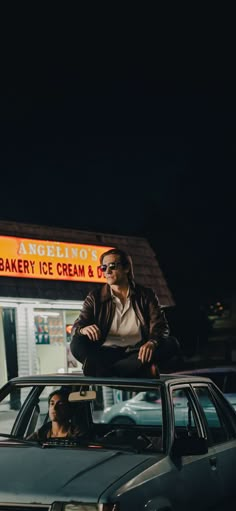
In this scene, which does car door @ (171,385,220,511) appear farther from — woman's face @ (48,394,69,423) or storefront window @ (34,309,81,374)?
storefront window @ (34,309,81,374)

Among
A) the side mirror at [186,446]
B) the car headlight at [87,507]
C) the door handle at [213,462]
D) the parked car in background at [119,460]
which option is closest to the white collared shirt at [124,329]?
the parked car in background at [119,460]

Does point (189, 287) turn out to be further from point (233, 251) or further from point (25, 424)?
point (25, 424)

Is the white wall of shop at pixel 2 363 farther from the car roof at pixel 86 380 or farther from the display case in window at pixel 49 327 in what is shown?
the car roof at pixel 86 380

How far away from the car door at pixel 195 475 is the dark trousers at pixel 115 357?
32cm

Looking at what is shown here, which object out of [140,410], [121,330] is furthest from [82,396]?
[140,410]

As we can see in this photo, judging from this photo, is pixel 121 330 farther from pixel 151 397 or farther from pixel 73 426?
pixel 151 397

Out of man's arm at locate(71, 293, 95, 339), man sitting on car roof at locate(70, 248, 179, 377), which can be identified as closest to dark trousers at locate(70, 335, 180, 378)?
man sitting on car roof at locate(70, 248, 179, 377)

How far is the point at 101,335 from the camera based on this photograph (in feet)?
23.9

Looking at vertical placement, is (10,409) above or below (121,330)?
above

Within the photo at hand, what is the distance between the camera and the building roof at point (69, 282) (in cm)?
1894

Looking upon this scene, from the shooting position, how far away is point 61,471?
555cm

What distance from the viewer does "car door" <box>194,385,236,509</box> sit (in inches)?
274

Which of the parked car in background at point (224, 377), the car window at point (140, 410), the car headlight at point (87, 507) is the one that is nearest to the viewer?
the car headlight at point (87, 507)

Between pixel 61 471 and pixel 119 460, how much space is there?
0.41m
